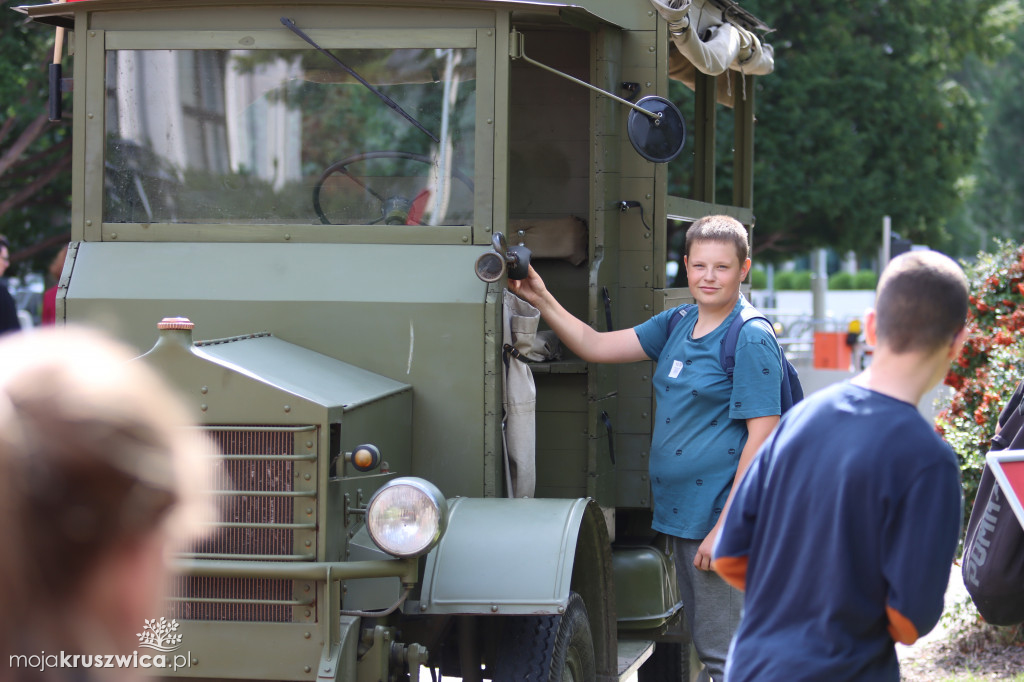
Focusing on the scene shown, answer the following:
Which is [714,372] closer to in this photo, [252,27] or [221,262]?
[221,262]

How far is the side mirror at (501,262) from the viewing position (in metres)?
4.01

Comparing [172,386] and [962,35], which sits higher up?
[962,35]

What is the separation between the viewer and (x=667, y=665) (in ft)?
18.9

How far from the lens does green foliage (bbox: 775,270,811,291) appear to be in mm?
53281

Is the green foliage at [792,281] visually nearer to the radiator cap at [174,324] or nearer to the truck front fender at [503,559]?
the truck front fender at [503,559]

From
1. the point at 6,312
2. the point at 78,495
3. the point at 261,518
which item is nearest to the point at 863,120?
the point at 6,312

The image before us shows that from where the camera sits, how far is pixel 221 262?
4.30 m

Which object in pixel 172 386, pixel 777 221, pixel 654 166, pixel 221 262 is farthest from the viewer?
pixel 777 221

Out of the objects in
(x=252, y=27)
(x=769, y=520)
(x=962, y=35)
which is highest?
(x=962, y=35)

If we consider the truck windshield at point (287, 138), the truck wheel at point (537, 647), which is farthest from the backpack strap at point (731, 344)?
the truck windshield at point (287, 138)

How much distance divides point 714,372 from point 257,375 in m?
1.40

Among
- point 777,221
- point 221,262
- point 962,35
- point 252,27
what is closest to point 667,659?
point 221,262

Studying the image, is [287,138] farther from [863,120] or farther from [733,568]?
[863,120]

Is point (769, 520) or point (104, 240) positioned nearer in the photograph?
point (769, 520)
